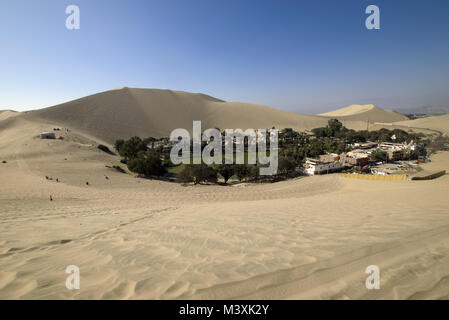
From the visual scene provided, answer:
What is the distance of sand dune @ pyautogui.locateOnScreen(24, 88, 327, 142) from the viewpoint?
53281mm

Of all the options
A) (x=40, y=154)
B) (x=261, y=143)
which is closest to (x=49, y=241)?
(x=40, y=154)


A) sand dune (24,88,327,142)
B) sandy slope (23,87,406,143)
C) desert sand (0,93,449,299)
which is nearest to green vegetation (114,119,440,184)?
desert sand (0,93,449,299)

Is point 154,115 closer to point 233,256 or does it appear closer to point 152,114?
point 152,114

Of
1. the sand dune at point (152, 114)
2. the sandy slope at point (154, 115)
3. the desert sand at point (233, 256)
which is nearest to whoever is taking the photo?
the desert sand at point (233, 256)

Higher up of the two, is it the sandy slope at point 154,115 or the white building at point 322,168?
the sandy slope at point 154,115

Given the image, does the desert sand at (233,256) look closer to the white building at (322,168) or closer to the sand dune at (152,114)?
the white building at (322,168)

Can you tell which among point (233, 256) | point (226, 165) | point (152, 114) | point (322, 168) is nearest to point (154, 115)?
point (152, 114)

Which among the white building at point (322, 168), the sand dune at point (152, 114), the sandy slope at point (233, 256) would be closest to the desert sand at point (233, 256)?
the sandy slope at point (233, 256)

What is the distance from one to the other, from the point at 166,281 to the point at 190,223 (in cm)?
246

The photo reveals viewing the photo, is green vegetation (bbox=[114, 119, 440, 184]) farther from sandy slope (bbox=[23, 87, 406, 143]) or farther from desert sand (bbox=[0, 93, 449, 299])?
sandy slope (bbox=[23, 87, 406, 143])

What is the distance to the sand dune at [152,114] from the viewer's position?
5328cm

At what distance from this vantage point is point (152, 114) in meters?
73.4
